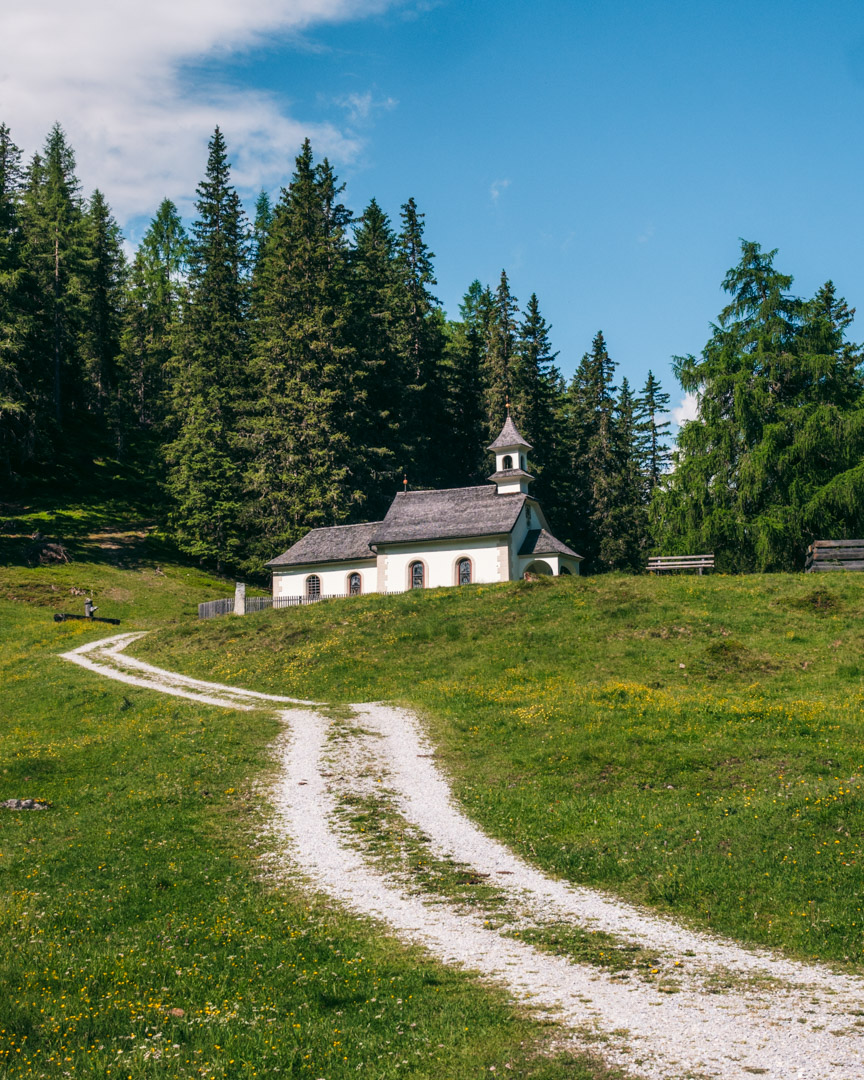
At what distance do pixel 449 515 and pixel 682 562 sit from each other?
14.3m

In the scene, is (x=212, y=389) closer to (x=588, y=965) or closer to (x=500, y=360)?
(x=500, y=360)

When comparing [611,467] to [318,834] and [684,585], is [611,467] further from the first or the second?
[318,834]

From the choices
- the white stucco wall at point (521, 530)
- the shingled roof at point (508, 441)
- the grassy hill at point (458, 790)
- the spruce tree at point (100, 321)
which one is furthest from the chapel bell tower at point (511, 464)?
the spruce tree at point (100, 321)

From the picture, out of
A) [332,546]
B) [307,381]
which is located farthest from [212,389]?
[332,546]

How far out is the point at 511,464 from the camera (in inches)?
2154

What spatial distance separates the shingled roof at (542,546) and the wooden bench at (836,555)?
13.7m

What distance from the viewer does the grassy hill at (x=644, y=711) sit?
13.7m

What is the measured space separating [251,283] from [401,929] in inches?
3146

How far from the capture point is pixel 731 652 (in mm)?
29859

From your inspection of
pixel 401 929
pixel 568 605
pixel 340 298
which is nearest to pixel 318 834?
pixel 401 929

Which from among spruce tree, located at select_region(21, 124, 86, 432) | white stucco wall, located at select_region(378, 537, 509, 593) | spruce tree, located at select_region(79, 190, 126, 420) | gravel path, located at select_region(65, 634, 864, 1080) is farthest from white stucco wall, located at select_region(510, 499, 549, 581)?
spruce tree, located at select_region(79, 190, 126, 420)

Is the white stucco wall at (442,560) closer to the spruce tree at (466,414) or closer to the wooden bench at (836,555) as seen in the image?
the wooden bench at (836,555)

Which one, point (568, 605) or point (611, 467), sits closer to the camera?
point (568, 605)

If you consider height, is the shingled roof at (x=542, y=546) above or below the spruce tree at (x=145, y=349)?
below
